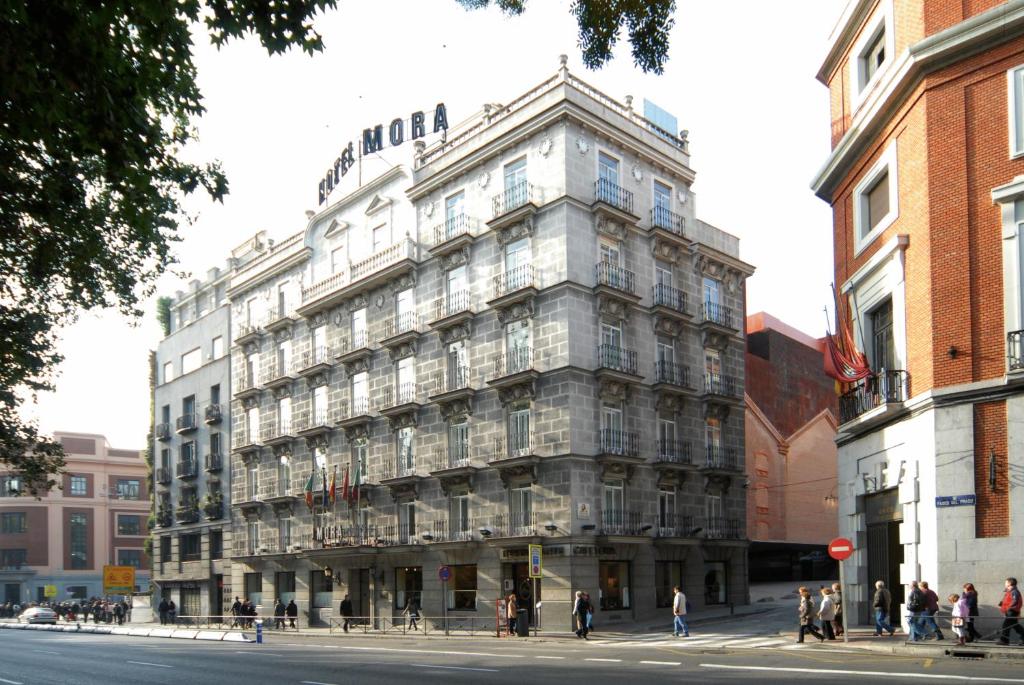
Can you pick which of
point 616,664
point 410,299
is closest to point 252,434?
point 410,299

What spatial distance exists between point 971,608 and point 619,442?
18.0 meters

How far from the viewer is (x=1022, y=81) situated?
22297 millimetres

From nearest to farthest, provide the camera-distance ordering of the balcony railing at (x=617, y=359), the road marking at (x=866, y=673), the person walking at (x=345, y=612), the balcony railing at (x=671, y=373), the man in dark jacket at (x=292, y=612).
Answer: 1. the road marking at (x=866, y=673)
2. the balcony railing at (x=617, y=359)
3. the balcony railing at (x=671, y=373)
4. the person walking at (x=345, y=612)
5. the man in dark jacket at (x=292, y=612)

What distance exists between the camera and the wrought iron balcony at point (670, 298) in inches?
1634

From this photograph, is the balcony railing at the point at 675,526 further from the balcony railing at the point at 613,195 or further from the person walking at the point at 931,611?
the person walking at the point at 931,611

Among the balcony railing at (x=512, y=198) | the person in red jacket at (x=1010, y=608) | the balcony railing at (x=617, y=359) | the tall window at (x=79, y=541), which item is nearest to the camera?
the person in red jacket at (x=1010, y=608)

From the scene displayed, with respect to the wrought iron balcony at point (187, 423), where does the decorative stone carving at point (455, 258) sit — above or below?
above

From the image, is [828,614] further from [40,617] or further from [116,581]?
[40,617]

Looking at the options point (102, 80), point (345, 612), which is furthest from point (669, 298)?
point (102, 80)

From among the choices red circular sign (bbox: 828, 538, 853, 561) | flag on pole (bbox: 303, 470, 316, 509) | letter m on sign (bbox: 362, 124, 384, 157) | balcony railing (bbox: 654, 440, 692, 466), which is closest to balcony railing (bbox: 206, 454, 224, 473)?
flag on pole (bbox: 303, 470, 316, 509)

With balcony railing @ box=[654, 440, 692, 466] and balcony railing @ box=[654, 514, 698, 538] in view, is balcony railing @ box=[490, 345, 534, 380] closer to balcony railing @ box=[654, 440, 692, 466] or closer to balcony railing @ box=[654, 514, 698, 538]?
balcony railing @ box=[654, 440, 692, 466]

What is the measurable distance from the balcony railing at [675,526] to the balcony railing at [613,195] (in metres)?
12.5

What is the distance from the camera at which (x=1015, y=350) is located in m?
21.8

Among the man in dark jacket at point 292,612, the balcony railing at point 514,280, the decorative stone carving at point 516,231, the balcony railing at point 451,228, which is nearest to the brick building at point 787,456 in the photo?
the balcony railing at point 514,280
